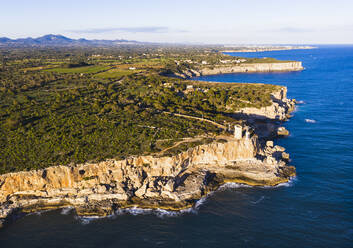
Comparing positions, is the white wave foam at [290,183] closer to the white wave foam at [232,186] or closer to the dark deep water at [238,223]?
the dark deep water at [238,223]

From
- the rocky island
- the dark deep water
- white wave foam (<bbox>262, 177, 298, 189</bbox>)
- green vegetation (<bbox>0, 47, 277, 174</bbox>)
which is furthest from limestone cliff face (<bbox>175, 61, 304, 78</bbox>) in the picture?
the dark deep water

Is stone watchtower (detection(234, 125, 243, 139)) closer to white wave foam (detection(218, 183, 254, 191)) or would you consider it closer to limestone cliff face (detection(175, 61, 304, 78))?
white wave foam (detection(218, 183, 254, 191))

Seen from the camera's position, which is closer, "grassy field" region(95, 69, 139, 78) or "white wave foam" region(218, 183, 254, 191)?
"white wave foam" region(218, 183, 254, 191)

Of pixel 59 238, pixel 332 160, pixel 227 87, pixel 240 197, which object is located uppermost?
pixel 227 87

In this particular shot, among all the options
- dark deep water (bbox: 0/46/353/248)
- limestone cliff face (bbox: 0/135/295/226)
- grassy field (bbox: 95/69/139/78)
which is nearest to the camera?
dark deep water (bbox: 0/46/353/248)

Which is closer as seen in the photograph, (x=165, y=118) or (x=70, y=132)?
(x=70, y=132)

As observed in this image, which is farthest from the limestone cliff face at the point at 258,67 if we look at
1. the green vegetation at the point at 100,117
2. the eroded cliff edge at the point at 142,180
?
the eroded cliff edge at the point at 142,180

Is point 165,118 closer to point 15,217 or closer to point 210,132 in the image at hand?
point 210,132

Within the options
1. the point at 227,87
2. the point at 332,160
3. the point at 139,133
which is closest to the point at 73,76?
the point at 227,87
